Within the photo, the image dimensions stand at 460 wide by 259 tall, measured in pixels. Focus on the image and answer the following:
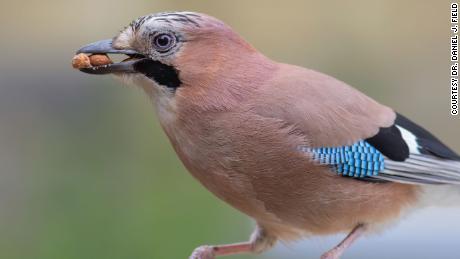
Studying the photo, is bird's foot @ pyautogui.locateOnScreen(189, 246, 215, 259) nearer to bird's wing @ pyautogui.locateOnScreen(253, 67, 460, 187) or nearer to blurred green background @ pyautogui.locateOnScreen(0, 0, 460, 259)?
bird's wing @ pyautogui.locateOnScreen(253, 67, 460, 187)

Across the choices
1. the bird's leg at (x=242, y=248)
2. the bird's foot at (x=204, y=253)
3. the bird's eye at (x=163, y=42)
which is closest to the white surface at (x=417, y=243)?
the bird's leg at (x=242, y=248)

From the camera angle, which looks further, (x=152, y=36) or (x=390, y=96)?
(x=390, y=96)

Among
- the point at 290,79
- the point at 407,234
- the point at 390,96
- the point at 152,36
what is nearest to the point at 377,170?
the point at 290,79

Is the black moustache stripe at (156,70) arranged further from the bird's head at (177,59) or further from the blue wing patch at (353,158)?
the blue wing patch at (353,158)

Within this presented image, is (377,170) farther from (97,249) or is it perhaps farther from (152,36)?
(97,249)

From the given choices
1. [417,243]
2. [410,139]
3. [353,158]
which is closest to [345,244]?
[353,158]

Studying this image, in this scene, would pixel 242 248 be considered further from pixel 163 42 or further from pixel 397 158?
pixel 163 42
